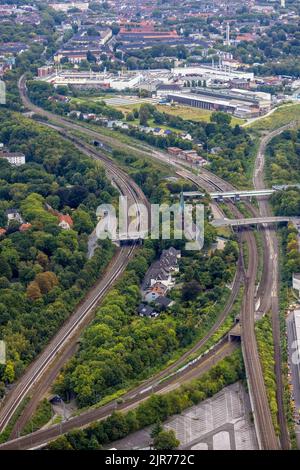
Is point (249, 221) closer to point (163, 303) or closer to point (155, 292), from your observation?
point (155, 292)

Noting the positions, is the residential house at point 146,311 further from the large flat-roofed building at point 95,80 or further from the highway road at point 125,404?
the large flat-roofed building at point 95,80

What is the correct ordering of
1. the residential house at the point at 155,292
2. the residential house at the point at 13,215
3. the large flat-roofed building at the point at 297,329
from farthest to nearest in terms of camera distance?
the residential house at the point at 13,215, the residential house at the point at 155,292, the large flat-roofed building at the point at 297,329

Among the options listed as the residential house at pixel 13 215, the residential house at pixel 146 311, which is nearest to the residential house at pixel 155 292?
the residential house at pixel 146 311

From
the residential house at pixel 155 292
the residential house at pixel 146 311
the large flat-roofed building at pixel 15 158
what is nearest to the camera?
the residential house at pixel 146 311

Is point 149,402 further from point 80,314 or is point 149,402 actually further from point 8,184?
point 8,184

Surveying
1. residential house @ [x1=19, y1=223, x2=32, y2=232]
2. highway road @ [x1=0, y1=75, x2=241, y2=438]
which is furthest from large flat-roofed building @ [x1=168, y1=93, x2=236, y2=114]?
highway road @ [x1=0, y1=75, x2=241, y2=438]

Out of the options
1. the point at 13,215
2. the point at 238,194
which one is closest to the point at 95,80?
the point at 238,194

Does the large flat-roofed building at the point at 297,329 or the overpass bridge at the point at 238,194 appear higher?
the overpass bridge at the point at 238,194
